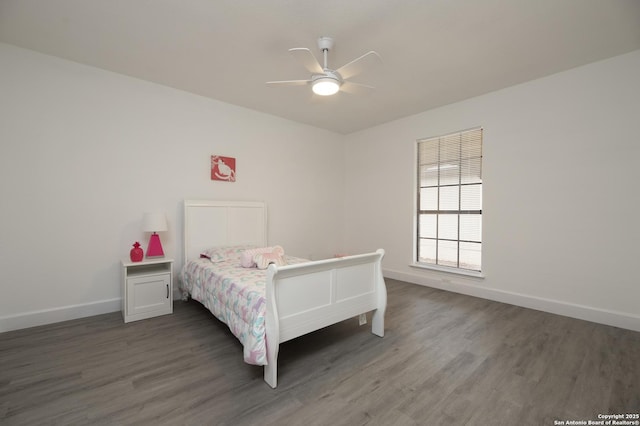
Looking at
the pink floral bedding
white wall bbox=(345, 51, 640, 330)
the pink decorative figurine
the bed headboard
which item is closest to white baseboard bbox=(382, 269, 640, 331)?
white wall bbox=(345, 51, 640, 330)

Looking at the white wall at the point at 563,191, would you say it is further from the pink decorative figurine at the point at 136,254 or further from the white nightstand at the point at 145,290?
the pink decorative figurine at the point at 136,254

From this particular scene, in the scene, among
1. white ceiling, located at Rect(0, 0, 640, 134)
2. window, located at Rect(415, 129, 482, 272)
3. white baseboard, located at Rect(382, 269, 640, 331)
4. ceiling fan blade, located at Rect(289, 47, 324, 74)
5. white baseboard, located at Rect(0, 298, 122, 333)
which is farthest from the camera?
window, located at Rect(415, 129, 482, 272)

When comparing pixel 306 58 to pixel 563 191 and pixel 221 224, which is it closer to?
pixel 221 224

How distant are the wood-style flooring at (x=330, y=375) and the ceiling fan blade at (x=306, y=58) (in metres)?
2.38

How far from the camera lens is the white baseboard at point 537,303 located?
283cm

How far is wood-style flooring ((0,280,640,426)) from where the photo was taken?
165 cm

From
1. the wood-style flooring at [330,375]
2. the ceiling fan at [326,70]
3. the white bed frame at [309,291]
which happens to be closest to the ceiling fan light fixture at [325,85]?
the ceiling fan at [326,70]

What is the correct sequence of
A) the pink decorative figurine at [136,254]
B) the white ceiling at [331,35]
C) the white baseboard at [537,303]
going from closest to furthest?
the white ceiling at [331,35] → the white baseboard at [537,303] → the pink decorative figurine at [136,254]

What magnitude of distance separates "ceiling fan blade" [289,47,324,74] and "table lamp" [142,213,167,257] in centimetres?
233

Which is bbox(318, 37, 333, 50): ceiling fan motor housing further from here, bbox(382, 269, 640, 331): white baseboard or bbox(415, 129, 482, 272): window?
bbox(382, 269, 640, 331): white baseboard

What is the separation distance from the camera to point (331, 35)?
2451mm

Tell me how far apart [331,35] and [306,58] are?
488mm

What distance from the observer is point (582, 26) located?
2367 mm

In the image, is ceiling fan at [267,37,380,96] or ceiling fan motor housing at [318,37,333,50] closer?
ceiling fan at [267,37,380,96]
